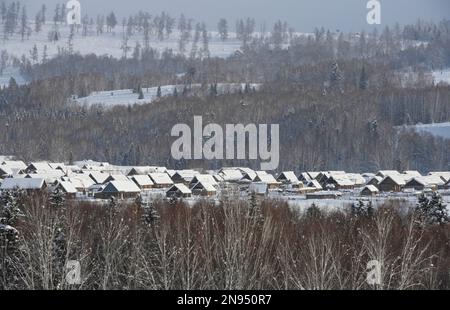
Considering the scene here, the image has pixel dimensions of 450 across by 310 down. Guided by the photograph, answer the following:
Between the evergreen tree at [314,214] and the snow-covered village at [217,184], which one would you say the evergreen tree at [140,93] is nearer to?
the snow-covered village at [217,184]

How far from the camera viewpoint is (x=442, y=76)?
376 feet

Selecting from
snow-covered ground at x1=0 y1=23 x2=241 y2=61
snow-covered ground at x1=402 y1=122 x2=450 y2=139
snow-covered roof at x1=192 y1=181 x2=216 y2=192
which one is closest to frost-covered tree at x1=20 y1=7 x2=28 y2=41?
snow-covered ground at x1=0 y1=23 x2=241 y2=61

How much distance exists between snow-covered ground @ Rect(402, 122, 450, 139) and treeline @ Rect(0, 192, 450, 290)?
5054 centimetres

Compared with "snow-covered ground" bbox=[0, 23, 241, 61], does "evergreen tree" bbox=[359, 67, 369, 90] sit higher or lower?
lower

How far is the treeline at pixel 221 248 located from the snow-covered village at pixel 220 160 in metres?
0.12

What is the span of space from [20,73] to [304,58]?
52.4m

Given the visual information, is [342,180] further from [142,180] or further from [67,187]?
[67,187]

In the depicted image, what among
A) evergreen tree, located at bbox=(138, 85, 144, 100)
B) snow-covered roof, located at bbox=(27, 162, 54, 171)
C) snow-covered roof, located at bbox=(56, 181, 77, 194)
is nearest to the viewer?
snow-covered roof, located at bbox=(56, 181, 77, 194)

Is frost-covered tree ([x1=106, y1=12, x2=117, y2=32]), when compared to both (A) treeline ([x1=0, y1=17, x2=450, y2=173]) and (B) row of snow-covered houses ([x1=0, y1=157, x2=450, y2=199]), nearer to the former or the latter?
(A) treeline ([x1=0, y1=17, x2=450, y2=173])

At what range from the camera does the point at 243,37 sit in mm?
162875

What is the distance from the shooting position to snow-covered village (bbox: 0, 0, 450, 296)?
15.3 m

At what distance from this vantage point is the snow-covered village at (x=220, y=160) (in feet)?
50.2

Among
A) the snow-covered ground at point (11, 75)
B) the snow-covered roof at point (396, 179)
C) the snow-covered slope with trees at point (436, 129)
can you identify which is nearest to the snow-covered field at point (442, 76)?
the snow-covered slope with trees at point (436, 129)
